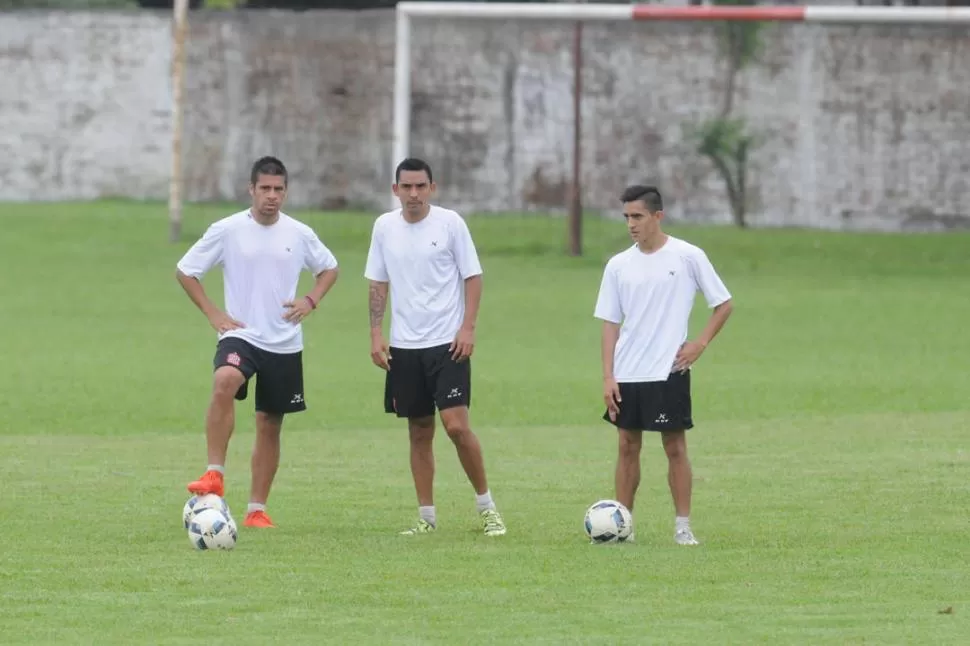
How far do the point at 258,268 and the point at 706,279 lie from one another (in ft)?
8.75

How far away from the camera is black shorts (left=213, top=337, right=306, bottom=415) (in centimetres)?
1188

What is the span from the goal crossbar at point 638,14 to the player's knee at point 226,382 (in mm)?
18778

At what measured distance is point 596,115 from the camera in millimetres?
34562

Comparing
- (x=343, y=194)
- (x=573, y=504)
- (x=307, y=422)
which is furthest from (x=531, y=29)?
(x=573, y=504)

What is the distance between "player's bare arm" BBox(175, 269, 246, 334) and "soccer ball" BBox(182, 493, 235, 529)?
1.10 meters

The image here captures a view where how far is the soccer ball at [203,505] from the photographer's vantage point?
1099 centimetres

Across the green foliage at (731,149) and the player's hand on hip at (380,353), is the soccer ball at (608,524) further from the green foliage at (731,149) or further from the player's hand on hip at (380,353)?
the green foliage at (731,149)

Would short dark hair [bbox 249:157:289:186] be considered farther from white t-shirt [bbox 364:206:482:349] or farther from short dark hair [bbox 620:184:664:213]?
short dark hair [bbox 620:184:664:213]

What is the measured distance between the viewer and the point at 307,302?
12.0 m

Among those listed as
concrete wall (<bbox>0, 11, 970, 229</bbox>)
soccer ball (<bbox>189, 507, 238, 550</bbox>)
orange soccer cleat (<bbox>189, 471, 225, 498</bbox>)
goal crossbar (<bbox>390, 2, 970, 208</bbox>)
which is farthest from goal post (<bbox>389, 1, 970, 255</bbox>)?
soccer ball (<bbox>189, 507, 238, 550</bbox>)

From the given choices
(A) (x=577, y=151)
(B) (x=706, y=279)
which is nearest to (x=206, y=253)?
(B) (x=706, y=279)

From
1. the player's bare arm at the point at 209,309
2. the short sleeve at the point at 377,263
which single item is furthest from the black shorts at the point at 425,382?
the player's bare arm at the point at 209,309

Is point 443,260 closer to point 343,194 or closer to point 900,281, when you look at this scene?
point 900,281

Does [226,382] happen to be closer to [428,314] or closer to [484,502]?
[428,314]
